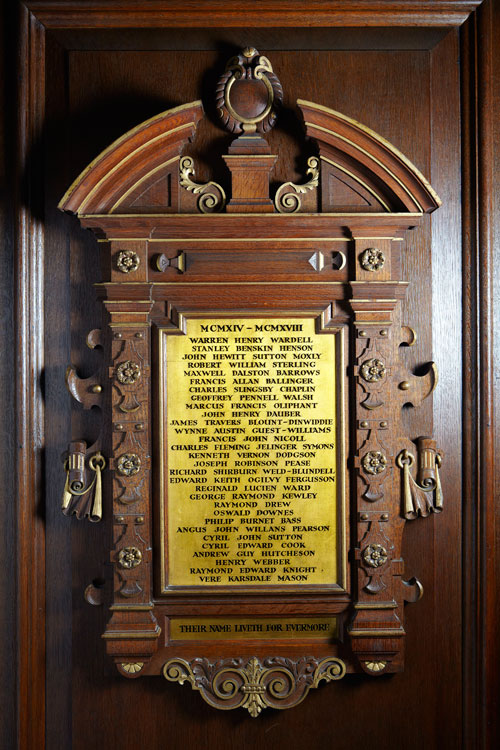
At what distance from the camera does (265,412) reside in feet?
8.29

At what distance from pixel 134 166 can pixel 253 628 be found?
6.21ft

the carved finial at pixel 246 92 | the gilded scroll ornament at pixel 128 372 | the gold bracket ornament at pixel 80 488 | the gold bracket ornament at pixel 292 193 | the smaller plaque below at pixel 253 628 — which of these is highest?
the carved finial at pixel 246 92

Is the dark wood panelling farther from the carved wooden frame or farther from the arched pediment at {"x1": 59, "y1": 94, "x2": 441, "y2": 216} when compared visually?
the arched pediment at {"x1": 59, "y1": 94, "x2": 441, "y2": 216}

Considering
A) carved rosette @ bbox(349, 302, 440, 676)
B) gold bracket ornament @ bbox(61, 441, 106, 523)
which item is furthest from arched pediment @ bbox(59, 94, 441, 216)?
gold bracket ornament @ bbox(61, 441, 106, 523)

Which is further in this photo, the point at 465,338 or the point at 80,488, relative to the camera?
the point at 465,338

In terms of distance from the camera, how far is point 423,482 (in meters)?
2.54

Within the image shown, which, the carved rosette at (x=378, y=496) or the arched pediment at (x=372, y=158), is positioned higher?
the arched pediment at (x=372, y=158)

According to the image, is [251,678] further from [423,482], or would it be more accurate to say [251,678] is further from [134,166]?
[134,166]

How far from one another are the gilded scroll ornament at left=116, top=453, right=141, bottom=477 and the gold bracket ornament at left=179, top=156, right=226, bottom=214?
1023 mm

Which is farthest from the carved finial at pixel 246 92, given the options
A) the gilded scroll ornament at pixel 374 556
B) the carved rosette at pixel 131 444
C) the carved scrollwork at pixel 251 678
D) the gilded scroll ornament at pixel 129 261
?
the carved scrollwork at pixel 251 678

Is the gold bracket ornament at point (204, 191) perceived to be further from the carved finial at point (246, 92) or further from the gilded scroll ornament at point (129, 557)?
the gilded scroll ornament at point (129, 557)

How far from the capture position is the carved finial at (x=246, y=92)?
252 cm

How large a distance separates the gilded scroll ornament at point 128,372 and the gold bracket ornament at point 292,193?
0.85 m

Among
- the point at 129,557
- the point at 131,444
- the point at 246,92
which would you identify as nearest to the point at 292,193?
the point at 246,92
